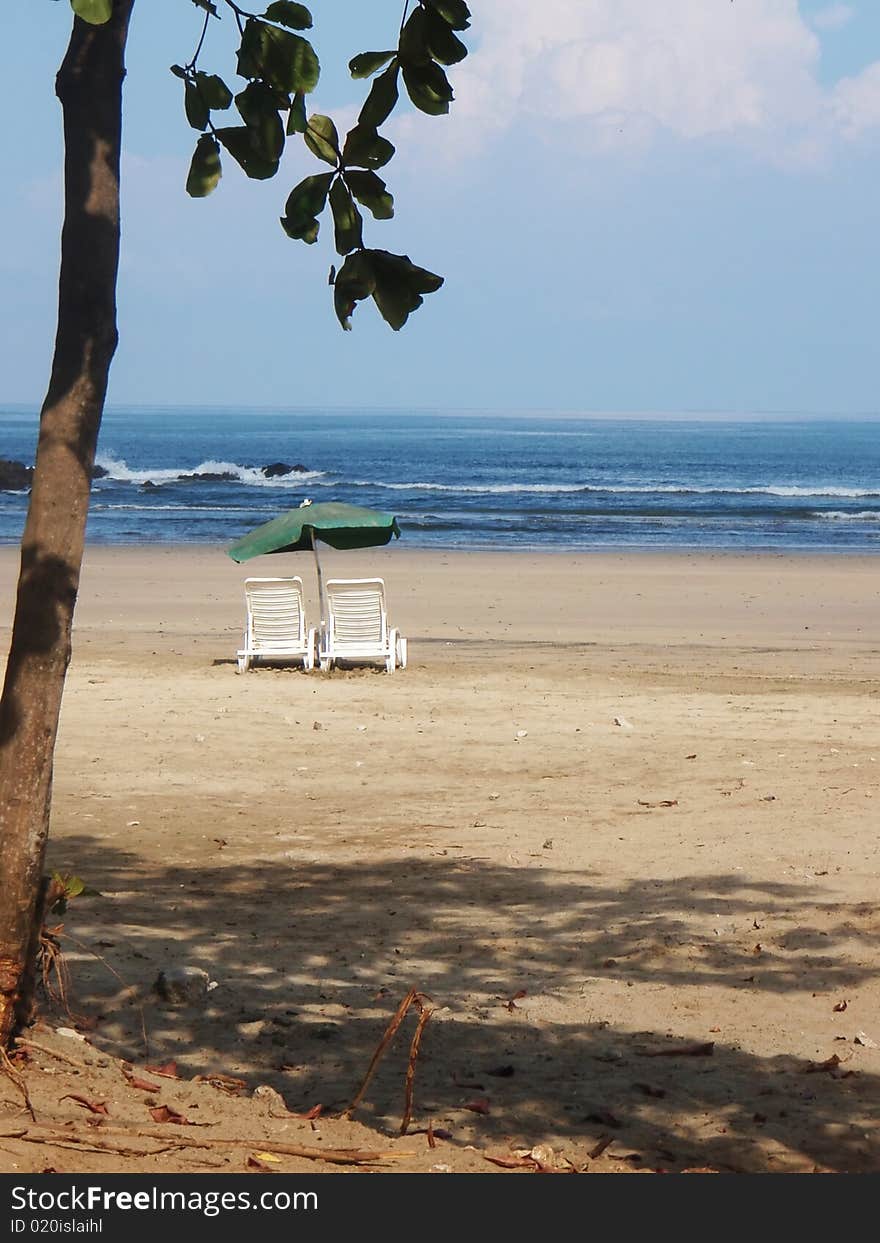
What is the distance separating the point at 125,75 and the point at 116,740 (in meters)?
6.77

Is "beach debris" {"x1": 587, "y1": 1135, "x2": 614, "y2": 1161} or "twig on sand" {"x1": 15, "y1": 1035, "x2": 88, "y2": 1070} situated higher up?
"twig on sand" {"x1": 15, "y1": 1035, "x2": 88, "y2": 1070}

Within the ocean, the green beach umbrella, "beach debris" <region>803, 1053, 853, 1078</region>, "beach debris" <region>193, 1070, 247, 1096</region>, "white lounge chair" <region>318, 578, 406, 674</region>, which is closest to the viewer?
"beach debris" <region>193, 1070, 247, 1096</region>

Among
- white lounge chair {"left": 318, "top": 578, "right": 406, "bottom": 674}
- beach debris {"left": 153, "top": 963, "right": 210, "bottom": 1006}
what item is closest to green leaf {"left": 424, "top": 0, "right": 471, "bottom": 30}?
beach debris {"left": 153, "top": 963, "right": 210, "bottom": 1006}

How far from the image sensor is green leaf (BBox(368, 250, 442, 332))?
11.2 feet

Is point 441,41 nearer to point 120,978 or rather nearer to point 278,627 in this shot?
point 120,978

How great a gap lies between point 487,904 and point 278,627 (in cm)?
791

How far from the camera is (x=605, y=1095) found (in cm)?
413

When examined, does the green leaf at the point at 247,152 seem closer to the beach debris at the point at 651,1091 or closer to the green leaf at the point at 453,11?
the green leaf at the point at 453,11

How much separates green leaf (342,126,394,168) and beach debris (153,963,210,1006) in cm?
291

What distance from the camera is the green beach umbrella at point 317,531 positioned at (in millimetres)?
13609

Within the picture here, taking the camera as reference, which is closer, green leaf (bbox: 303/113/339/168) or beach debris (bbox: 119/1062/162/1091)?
green leaf (bbox: 303/113/339/168)

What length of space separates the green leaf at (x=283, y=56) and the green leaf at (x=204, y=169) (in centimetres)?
32

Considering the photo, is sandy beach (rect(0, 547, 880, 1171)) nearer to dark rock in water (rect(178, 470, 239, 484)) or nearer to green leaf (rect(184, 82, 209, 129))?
green leaf (rect(184, 82, 209, 129))

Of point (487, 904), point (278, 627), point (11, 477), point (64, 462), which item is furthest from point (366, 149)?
point (11, 477)
